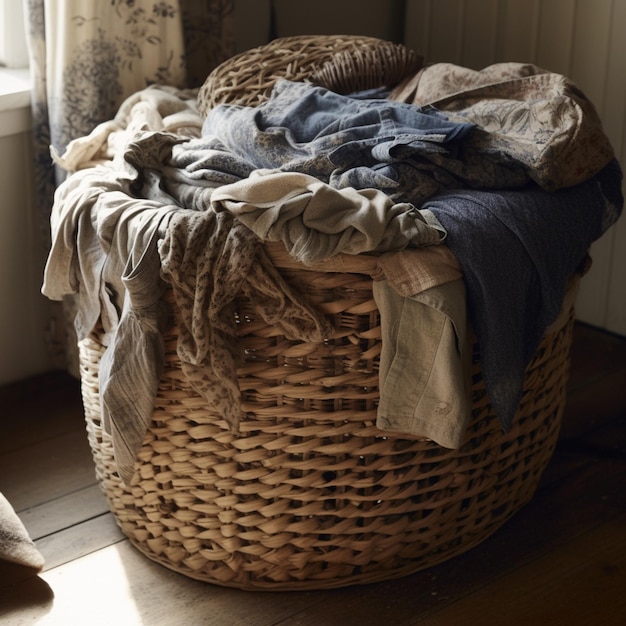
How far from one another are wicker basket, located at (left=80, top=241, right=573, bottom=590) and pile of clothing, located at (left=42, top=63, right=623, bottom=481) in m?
0.04

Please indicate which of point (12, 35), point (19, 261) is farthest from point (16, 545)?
point (12, 35)

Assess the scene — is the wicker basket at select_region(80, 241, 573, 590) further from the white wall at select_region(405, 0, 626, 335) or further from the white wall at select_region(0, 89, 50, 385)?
the white wall at select_region(405, 0, 626, 335)

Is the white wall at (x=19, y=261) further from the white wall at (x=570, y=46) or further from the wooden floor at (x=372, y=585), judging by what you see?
the white wall at (x=570, y=46)

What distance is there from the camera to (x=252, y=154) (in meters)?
1.40

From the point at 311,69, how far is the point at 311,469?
2.29ft

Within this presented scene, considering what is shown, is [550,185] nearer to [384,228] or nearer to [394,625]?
[384,228]

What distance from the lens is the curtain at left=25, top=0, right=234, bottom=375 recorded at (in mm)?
1705

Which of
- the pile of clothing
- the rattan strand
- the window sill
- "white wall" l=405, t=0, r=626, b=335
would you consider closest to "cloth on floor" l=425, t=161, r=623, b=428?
the pile of clothing

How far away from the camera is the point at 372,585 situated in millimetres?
1381

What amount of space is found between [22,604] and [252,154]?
70 cm

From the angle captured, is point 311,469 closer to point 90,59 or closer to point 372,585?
point 372,585

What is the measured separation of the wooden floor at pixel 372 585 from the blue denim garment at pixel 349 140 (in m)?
0.54

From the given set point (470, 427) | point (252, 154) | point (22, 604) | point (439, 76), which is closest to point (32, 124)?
point (252, 154)

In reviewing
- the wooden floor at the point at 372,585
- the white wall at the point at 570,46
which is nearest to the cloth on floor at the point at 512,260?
the wooden floor at the point at 372,585
